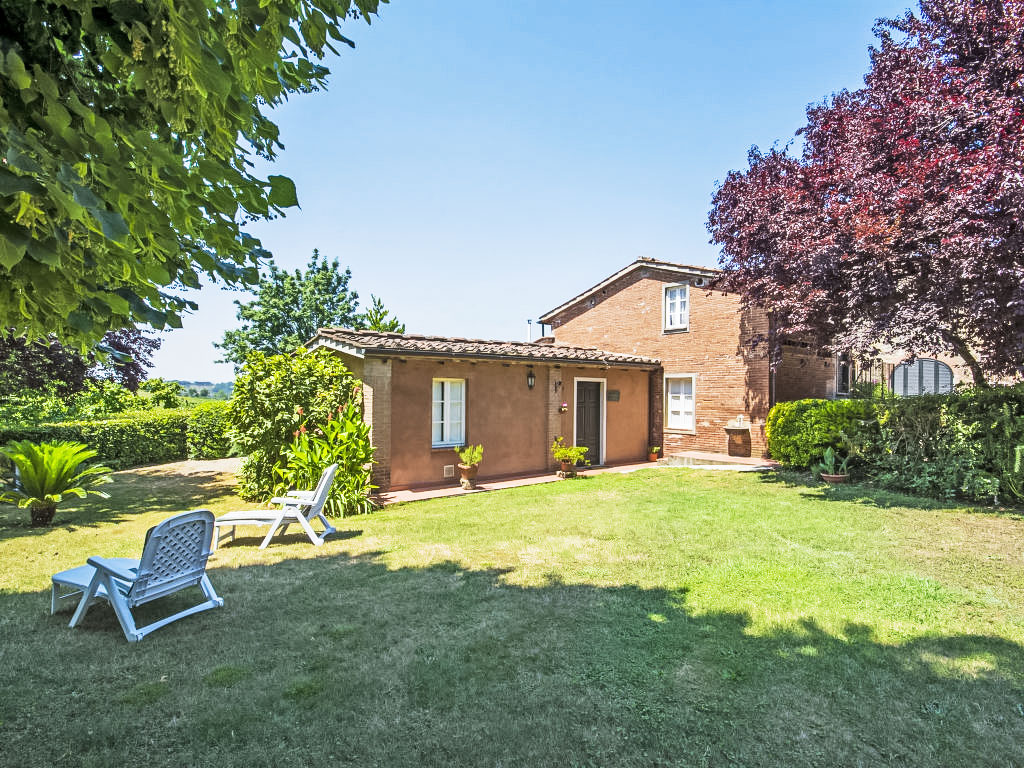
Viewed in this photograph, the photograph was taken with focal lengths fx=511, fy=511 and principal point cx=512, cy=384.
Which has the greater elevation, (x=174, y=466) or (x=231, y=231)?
(x=231, y=231)

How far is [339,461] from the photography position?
9.45 metres

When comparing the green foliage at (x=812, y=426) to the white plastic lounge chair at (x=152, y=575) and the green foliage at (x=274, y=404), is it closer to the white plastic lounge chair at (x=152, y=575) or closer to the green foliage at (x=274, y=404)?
the green foliage at (x=274, y=404)

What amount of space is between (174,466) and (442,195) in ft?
36.4

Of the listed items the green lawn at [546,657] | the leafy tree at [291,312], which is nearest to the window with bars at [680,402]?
the green lawn at [546,657]

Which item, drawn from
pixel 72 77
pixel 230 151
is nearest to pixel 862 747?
pixel 230 151

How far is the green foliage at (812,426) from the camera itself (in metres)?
11.8

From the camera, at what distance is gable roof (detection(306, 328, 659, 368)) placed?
10.5 metres

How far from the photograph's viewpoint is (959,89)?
8461 mm

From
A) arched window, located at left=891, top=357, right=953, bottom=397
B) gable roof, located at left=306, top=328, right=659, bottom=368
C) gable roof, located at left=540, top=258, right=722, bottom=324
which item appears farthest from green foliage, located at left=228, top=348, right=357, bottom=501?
arched window, located at left=891, top=357, right=953, bottom=397

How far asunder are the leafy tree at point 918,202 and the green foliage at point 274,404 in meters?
9.45

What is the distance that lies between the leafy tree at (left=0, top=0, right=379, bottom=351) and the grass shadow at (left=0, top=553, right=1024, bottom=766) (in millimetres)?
2415

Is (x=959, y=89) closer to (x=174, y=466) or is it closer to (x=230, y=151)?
(x=230, y=151)

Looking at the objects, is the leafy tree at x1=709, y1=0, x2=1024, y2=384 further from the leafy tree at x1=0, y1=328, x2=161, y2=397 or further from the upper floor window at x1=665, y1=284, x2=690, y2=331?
the leafy tree at x1=0, y1=328, x2=161, y2=397

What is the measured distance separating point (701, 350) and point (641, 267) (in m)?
3.73
